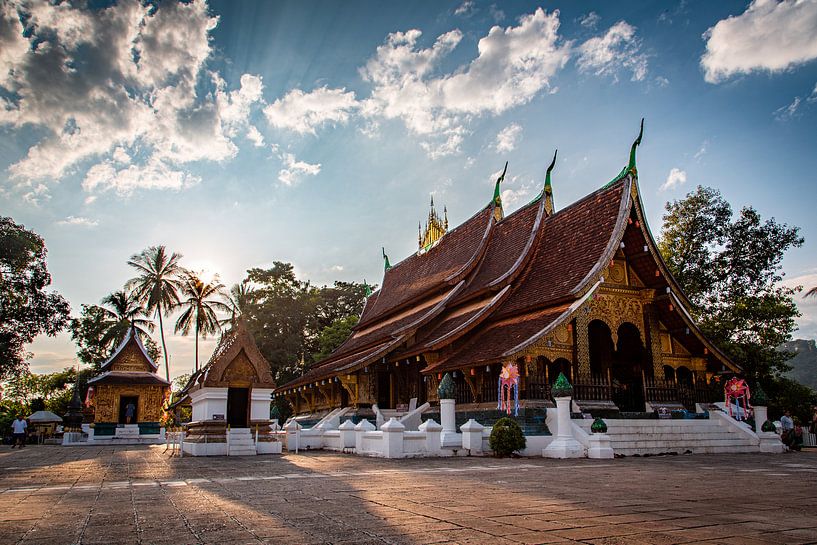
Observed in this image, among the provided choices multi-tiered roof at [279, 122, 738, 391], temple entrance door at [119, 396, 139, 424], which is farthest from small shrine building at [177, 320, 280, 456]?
temple entrance door at [119, 396, 139, 424]

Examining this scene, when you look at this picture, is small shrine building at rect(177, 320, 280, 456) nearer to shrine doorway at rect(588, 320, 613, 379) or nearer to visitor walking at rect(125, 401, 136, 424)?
shrine doorway at rect(588, 320, 613, 379)

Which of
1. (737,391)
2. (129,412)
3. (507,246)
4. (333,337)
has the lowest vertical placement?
(129,412)

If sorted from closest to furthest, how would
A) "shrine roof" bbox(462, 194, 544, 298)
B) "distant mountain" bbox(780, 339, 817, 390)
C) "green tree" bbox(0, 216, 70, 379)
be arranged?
"shrine roof" bbox(462, 194, 544, 298) < "green tree" bbox(0, 216, 70, 379) < "distant mountain" bbox(780, 339, 817, 390)

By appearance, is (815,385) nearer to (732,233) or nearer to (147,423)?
(732,233)

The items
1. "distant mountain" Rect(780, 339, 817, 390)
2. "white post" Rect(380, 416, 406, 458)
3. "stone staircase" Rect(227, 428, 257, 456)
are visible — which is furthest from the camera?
"distant mountain" Rect(780, 339, 817, 390)

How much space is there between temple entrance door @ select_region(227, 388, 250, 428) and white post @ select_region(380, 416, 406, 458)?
432 cm

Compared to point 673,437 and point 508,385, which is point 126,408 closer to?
point 508,385

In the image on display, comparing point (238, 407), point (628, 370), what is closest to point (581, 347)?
point (628, 370)

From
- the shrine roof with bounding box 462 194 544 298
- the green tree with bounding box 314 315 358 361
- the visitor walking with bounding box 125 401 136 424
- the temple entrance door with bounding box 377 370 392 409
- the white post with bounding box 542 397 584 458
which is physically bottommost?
the visitor walking with bounding box 125 401 136 424

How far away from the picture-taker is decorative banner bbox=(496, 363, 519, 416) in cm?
1220

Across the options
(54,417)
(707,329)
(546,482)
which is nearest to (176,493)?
(546,482)

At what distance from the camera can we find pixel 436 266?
857 inches

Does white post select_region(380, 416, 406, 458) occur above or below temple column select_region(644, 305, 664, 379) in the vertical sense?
below

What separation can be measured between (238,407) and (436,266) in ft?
32.5
